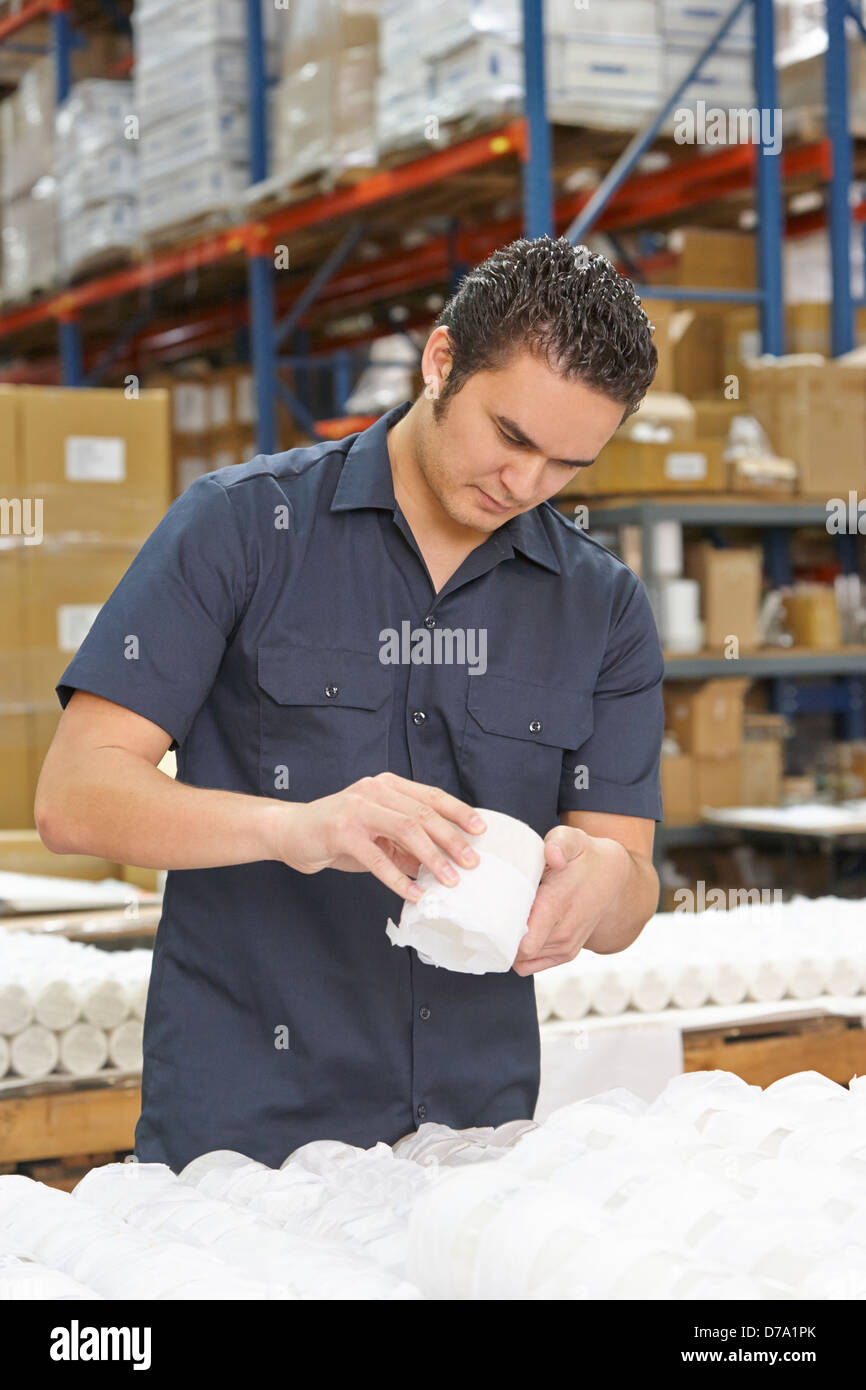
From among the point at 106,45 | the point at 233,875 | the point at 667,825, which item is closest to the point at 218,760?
the point at 233,875

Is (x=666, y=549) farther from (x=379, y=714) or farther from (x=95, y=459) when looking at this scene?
(x=379, y=714)

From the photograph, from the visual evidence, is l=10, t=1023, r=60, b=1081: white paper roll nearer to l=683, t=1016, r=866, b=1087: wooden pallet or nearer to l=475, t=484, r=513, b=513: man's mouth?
l=683, t=1016, r=866, b=1087: wooden pallet

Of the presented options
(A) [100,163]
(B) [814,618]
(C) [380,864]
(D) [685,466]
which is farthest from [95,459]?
(A) [100,163]

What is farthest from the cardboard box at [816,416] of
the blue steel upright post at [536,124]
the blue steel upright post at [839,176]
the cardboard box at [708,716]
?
the blue steel upright post at [536,124]

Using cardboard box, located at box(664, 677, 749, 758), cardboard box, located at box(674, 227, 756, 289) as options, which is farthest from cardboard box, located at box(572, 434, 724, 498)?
cardboard box, located at box(674, 227, 756, 289)

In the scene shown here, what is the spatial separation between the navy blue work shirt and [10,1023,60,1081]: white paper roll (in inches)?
37.3

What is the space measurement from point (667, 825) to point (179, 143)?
150 inches

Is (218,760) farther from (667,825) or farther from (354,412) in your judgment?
(354,412)

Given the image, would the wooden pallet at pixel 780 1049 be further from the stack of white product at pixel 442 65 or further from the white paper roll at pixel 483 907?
the stack of white product at pixel 442 65

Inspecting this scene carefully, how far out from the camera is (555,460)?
1.57 meters

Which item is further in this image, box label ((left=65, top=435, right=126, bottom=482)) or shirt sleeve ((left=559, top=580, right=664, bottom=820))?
box label ((left=65, top=435, right=126, bottom=482))

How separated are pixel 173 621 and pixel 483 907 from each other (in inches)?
18.1

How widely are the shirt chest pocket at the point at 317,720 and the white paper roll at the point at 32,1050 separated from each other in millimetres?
1137

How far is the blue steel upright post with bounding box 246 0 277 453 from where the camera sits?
22.0ft
